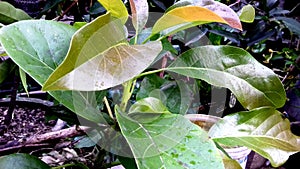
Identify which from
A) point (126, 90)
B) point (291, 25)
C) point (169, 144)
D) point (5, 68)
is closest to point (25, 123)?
point (5, 68)

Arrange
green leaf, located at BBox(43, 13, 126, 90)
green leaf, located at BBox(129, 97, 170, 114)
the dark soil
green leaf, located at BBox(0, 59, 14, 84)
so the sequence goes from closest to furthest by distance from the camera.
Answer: green leaf, located at BBox(43, 13, 126, 90), green leaf, located at BBox(129, 97, 170, 114), green leaf, located at BBox(0, 59, 14, 84), the dark soil

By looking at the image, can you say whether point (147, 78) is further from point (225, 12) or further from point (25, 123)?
point (25, 123)

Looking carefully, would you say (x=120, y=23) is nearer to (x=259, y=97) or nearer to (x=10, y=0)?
(x=259, y=97)

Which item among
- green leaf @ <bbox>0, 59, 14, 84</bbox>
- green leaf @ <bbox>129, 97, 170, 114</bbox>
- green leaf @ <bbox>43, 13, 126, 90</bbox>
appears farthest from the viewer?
green leaf @ <bbox>0, 59, 14, 84</bbox>

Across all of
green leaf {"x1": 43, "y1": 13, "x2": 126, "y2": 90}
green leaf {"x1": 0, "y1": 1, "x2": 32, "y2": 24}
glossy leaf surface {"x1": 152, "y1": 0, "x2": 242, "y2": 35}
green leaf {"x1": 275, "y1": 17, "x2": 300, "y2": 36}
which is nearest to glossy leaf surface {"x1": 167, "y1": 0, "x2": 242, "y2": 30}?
glossy leaf surface {"x1": 152, "y1": 0, "x2": 242, "y2": 35}

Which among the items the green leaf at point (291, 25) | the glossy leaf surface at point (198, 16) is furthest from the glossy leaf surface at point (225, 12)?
the green leaf at point (291, 25)

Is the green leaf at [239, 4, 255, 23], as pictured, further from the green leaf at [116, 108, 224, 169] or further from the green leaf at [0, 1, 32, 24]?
the green leaf at [0, 1, 32, 24]

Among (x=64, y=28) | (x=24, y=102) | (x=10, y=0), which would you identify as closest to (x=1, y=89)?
(x=24, y=102)
